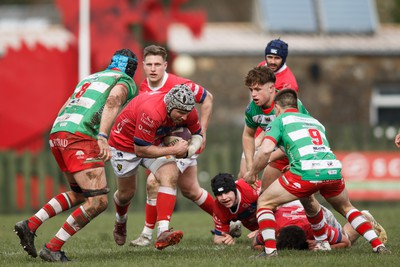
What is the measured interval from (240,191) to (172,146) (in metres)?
1.40

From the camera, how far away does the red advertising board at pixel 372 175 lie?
20.7 m

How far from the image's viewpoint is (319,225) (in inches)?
392

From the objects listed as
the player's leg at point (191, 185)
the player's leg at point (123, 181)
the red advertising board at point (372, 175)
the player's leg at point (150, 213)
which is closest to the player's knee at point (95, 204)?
the player's leg at point (123, 181)

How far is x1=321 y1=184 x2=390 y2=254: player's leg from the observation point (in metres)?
9.38

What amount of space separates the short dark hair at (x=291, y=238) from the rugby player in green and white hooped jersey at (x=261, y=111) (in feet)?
2.50

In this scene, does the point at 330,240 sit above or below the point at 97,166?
below

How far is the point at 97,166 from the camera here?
9.46 meters

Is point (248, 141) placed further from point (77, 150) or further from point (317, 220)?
point (77, 150)

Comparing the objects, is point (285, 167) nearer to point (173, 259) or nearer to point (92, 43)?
point (173, 259)

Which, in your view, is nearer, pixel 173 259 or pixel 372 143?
pixel 173 259

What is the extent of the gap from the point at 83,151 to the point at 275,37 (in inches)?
825

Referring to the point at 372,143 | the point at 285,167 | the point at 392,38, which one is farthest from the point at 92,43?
the point at 285,167

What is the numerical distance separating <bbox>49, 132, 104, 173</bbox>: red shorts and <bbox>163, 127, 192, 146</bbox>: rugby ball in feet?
2.78

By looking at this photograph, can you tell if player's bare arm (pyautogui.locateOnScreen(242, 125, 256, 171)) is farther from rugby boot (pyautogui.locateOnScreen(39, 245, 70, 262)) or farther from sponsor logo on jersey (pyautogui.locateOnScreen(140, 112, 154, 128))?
rugby boot (pyautogui.locateOnScreen(39, 245, 70, 262))
